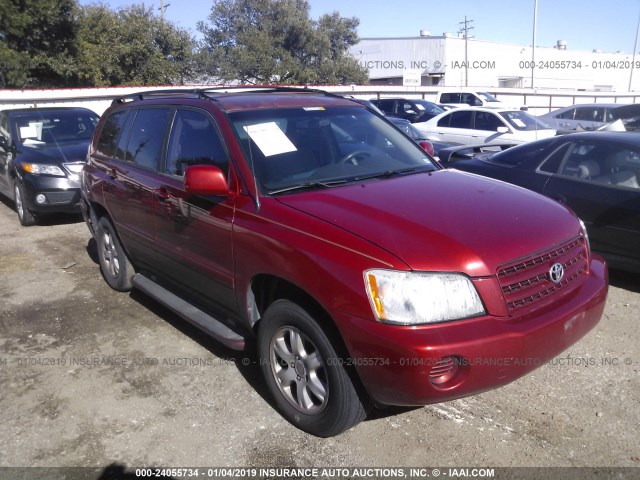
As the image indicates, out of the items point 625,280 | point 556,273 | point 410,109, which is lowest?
point 625,280

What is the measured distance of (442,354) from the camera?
252 cm

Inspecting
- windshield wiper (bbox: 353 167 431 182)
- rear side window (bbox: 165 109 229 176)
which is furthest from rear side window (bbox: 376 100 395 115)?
rear side window (bbox: 165 109 229 176)

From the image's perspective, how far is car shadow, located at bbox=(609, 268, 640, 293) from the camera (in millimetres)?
5191

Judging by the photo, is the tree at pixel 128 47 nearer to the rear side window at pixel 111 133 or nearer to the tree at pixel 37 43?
the tree at pixel 37 43

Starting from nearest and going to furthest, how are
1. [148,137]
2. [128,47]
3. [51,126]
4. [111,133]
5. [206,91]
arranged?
[206,91], [148,137], [111,133], [51,126], [128,47]

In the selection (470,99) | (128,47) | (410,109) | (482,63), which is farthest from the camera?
(482,63)

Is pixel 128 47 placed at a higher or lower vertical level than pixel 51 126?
higher

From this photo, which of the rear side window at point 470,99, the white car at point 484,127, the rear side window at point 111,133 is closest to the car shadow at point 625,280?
the rear side window at point 111,133

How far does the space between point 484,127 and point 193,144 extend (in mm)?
10513

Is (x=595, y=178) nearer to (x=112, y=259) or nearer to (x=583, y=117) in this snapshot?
(x=112, y=259)

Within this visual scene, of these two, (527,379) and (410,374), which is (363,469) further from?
(527,379)

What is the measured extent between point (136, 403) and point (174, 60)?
103ft

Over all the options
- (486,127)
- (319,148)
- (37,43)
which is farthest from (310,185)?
(37,43)

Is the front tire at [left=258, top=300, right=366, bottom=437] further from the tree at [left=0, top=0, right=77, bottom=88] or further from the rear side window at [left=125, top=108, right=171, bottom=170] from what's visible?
the tree at [left=0, top=0, right=77, bottom=88]
